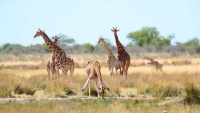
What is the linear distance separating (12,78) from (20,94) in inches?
86.7

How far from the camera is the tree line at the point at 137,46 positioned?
7579cm

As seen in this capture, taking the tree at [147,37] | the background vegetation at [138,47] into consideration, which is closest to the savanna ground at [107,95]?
the background vegetation at [138,47]

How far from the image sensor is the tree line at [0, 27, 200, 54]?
75.8 meters

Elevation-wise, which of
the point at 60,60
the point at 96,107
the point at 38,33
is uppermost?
the point at 38,33

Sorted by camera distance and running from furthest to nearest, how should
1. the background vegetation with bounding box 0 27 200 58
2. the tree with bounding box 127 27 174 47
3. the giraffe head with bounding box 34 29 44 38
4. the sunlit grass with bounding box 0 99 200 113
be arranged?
the tree with bounding box 127 27 174 47 → the background vegetation with bounding box 0 27 200 58 → the giraffe head with bounding box 34 29 44 38 → the sunlit grass with bounding box 0 99 200 113

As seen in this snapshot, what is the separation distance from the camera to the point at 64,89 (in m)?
21.3

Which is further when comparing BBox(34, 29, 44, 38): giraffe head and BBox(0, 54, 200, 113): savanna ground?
BBox(34, 29, 44, 38): giraffe head

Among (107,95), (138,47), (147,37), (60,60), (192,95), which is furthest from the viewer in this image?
(147,37)

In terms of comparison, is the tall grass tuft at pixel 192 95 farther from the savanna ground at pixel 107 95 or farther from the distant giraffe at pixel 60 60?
the distant giraffe at pixel 60 60

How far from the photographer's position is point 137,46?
285 ft

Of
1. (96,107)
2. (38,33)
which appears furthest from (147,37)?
(96,107)

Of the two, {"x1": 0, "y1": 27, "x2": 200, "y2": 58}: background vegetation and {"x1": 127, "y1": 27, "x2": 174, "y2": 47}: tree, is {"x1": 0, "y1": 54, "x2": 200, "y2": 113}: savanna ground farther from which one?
{"x1": 127, "y1": 27, "x2": 174, "y2": 47}: tree

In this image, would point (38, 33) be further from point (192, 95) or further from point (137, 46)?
point (137, 46)

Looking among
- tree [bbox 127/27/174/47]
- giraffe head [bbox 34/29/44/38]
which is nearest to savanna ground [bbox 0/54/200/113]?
giraffe head [bbox 34/29/44/38]
